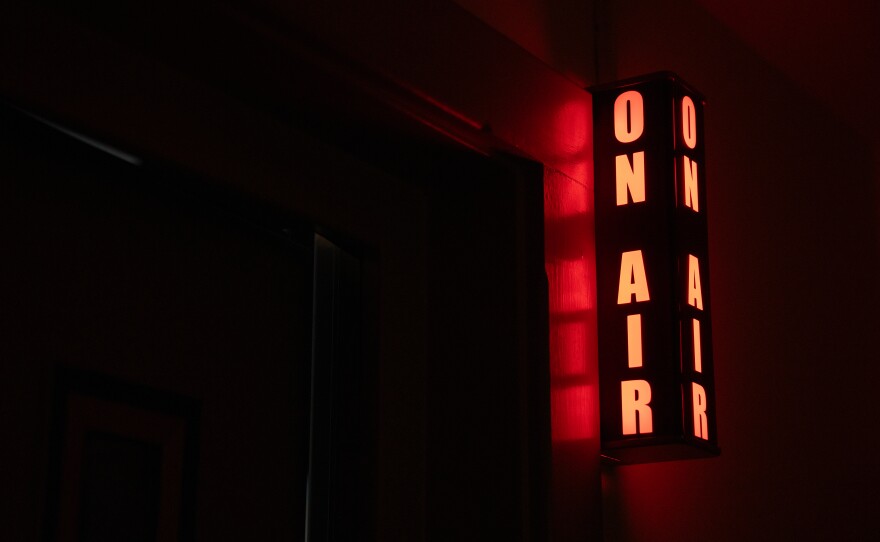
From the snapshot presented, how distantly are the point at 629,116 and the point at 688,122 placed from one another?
0.47 ft

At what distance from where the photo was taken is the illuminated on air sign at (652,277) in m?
2.34

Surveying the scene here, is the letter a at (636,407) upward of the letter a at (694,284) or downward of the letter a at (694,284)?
downward

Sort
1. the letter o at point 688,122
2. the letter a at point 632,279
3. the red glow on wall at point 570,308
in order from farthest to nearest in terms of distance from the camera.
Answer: the letter o at point 688,122, the letter a at point 632,279, the red glow on wall at point 570,308

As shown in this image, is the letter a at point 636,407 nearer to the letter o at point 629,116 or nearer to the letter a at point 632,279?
the letter a at point 632,279

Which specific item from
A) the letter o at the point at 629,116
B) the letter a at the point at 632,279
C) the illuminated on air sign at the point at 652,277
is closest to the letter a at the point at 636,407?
the illuminated on air sign at the point at 652,277

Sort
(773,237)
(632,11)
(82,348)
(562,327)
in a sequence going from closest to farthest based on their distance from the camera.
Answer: (82,348) → (562,327) → (632,11) → (773,237)

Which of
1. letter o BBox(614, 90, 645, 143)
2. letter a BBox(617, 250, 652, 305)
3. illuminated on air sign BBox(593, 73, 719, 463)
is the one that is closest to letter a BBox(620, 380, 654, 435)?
illuminated on air sign BBox(593, 73, 719, 463)

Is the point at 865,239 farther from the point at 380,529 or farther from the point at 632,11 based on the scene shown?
the point at 380,529

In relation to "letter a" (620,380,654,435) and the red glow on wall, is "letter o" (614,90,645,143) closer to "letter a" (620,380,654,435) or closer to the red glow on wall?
the red glow on wall

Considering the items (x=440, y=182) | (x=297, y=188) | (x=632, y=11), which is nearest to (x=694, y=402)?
(x=440, y=182)

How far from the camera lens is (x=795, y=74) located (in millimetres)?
3801

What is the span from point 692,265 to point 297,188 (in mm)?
893

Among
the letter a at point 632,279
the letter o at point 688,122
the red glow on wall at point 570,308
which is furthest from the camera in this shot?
the letter o at point 688,122

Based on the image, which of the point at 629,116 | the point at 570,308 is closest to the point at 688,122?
the point at 629,116
